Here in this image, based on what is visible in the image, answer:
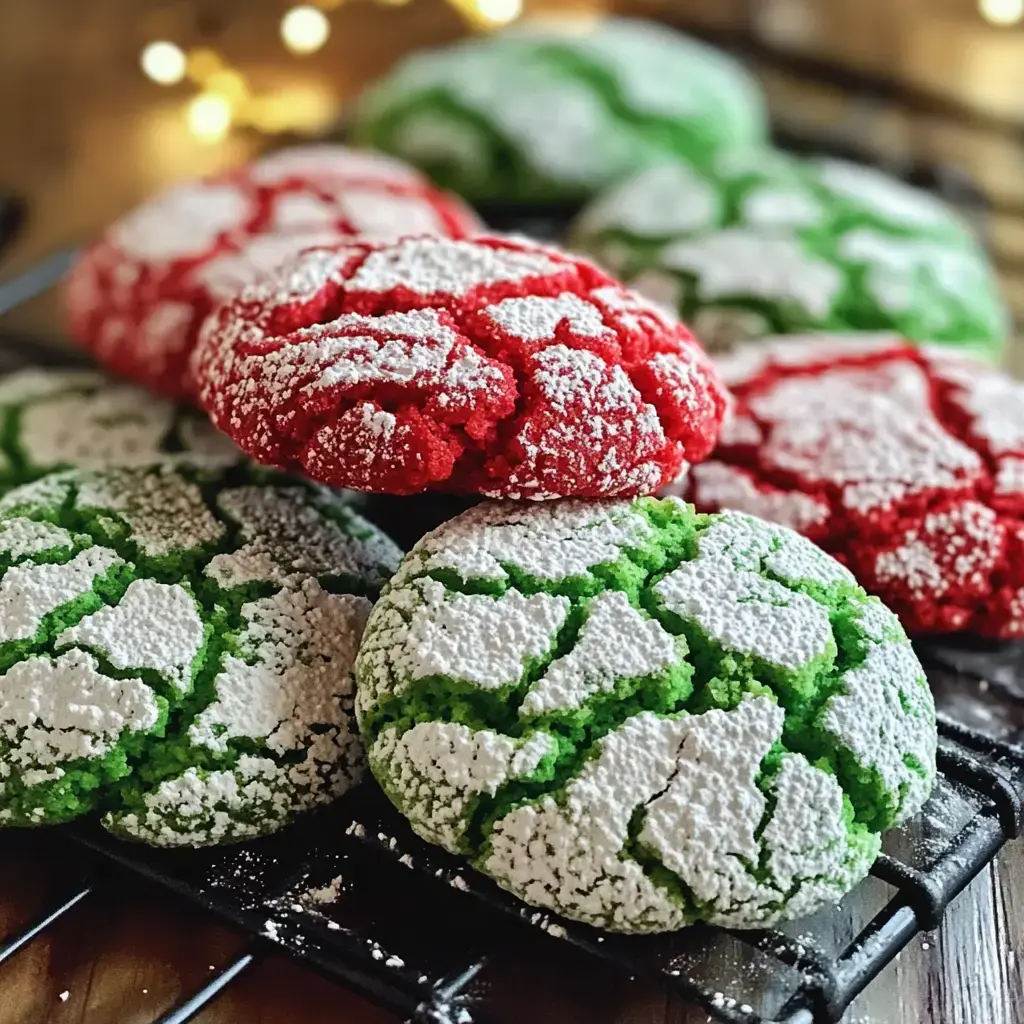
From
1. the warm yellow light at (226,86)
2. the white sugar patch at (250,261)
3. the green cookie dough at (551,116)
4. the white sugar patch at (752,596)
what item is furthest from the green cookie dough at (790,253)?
the warm yellow light at (226,86)

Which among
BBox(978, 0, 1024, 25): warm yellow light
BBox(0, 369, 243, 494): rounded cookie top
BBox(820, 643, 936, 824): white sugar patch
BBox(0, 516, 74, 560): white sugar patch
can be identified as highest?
BBox(978, 0, 1024, 25): warm yellow light

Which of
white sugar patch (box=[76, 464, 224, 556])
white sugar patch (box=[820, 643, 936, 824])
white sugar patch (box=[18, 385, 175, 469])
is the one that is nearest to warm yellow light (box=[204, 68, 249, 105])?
white sugar patch (box=[18, 385, 175, 469])

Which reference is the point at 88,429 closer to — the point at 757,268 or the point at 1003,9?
the point at 757,268

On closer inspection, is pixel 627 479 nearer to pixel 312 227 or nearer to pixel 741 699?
pixel 741 699

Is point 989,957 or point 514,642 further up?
point 514,642

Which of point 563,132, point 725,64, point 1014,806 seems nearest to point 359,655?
point 1014,806

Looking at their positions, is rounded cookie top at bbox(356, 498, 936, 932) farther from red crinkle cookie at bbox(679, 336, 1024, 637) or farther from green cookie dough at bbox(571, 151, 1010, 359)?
green cookie dough at bbox(571, 151, 1010, 359)

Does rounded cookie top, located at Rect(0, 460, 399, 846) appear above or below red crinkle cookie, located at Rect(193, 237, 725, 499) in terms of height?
below
